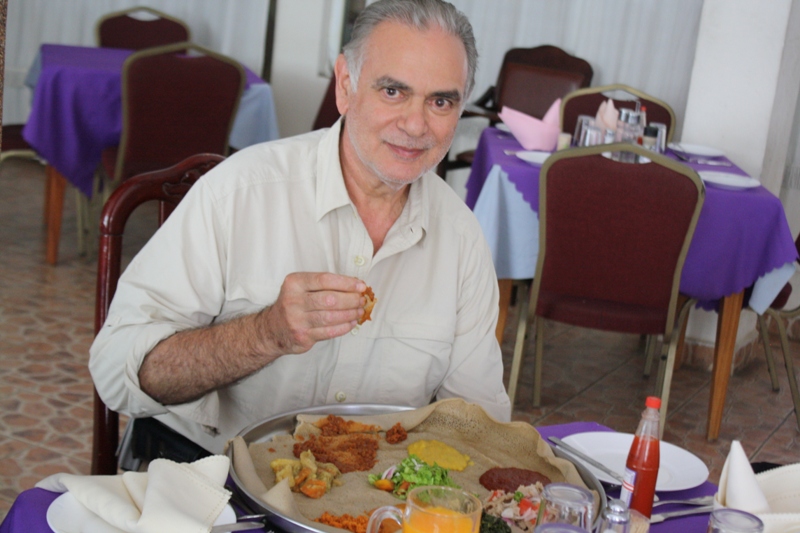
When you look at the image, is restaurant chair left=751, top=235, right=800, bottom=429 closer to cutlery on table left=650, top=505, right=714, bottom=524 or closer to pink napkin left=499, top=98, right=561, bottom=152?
pink napkin left=499, top=98, right=561, bottom=152

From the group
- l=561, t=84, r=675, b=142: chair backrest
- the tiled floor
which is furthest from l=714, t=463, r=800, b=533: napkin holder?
l=561, t=84, r=675, b=142: chair backrest

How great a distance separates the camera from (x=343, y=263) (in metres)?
1.59

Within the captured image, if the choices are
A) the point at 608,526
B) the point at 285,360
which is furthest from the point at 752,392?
the point at 608,526

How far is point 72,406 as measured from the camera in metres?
Answer: 3.05

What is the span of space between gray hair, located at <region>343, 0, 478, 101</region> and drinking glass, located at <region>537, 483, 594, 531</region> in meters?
0.88

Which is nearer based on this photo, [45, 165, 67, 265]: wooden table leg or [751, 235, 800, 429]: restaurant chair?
[751, 235, 800, 429]: restaurant chair

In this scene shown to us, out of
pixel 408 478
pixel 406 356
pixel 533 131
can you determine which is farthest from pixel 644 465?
pixel 533 131

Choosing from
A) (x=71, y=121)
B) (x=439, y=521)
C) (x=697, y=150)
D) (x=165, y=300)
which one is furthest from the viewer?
(x=71, y=121)

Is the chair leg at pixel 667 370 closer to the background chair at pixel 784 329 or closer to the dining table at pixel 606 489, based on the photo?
the background chair at pixel 784 329

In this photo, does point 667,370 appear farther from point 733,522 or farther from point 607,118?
point 733,522

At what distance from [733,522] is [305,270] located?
0.86 metres

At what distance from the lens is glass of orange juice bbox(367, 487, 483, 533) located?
835 millimetres

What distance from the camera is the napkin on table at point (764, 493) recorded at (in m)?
1.00

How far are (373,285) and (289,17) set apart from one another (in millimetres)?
4986
